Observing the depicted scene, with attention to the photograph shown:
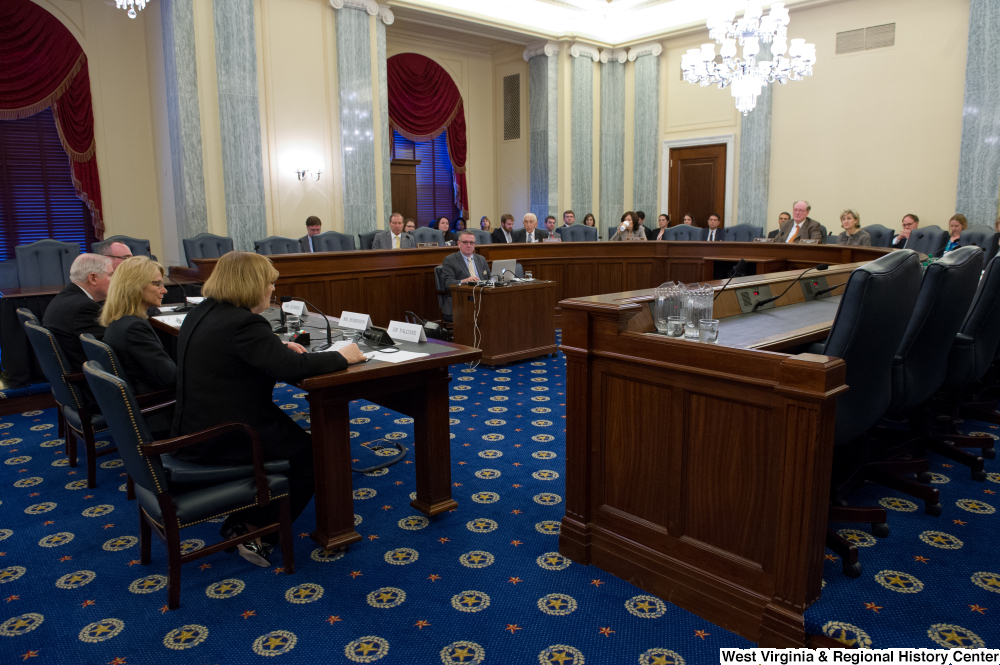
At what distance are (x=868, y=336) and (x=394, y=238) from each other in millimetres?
7135

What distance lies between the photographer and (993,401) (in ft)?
15.4

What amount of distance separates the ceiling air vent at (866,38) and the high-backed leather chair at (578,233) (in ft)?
14.4

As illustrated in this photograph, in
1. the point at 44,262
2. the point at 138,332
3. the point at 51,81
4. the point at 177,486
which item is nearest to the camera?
the point at 177,486

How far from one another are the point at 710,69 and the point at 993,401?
5.36 meters

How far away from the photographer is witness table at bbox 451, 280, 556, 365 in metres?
6.03

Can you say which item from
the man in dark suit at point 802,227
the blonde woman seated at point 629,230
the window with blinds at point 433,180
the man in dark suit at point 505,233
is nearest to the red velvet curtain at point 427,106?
the window with blinds at point 433,180

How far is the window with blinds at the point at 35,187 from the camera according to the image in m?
8.95

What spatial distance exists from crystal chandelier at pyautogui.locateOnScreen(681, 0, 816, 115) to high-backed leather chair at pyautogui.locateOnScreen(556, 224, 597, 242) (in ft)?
8.12

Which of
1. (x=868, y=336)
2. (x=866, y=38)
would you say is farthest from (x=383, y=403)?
(x=866, y=38)

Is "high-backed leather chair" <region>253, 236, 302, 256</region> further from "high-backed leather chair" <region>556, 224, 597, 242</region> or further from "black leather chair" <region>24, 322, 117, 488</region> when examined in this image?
"black leather chair" <region>24, 322, 117, 488</region>

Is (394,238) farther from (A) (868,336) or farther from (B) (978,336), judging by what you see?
(A) (868,336)

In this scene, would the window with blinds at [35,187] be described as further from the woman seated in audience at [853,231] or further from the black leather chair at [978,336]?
the black leather chair at [978,336]

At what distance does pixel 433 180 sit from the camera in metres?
13.1

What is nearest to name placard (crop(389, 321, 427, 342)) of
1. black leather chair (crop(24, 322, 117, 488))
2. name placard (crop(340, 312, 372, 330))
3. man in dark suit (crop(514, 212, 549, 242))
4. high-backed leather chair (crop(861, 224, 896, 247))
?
name placard (crop(340, 312, 372, 330))
